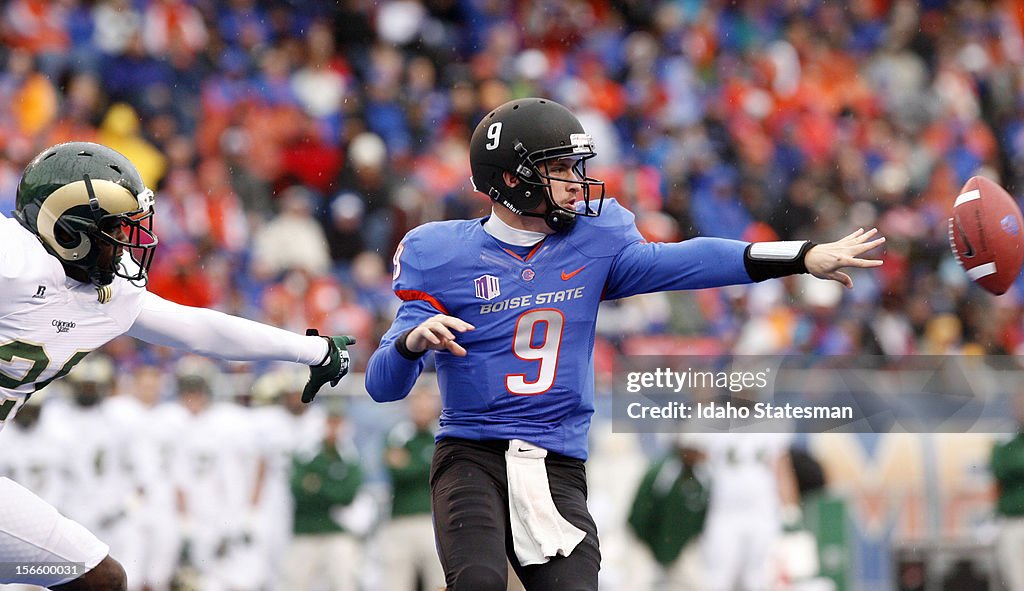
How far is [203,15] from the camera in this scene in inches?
542

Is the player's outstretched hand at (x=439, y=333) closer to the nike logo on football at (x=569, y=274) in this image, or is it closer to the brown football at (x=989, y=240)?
the nike logo on football at (x=569, y=274)

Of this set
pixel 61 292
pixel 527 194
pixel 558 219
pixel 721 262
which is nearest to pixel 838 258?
pixel 721 262

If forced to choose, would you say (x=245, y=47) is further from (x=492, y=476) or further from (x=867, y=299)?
(x=492, y=476)

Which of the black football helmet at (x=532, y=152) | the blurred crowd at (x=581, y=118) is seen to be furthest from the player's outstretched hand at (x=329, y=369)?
the blurred crowd at (x=581, y=118)

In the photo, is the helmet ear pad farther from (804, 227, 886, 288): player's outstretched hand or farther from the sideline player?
the sideline player

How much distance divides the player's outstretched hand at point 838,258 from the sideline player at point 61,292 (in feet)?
7.15

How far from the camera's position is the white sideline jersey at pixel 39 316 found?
15.8 ft

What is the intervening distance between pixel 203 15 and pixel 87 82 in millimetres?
1705

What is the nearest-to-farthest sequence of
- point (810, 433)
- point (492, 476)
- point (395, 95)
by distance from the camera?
point (492, 476) → point (810, 433) → point (395, 95)

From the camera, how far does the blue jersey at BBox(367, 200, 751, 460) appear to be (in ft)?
16.0

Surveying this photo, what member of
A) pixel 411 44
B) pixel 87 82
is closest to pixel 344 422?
pixel 87 82

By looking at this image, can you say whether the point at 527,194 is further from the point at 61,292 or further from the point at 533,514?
the point at 61,292

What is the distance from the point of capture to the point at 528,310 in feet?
16.1

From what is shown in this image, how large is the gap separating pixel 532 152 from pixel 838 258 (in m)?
1.11
